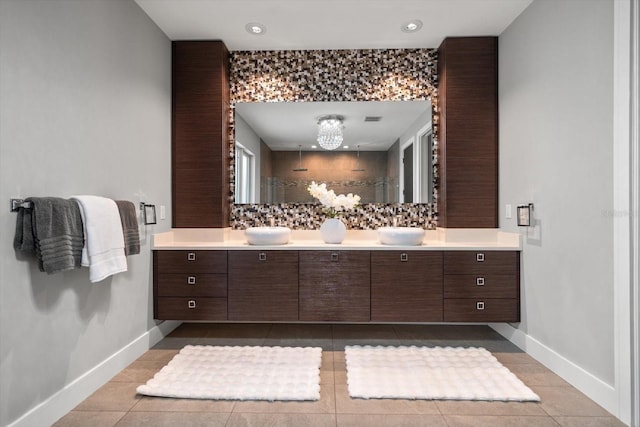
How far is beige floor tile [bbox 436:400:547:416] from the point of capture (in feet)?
6.66

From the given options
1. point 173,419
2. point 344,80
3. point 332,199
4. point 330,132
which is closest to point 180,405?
point 173,419

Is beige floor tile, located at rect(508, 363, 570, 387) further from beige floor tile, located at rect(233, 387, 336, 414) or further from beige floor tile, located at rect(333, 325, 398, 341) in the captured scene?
beige floor tile, located at rect(233, 387, 336, 414)

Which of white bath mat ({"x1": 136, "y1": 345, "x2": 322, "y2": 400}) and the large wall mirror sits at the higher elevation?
the large wall mirror

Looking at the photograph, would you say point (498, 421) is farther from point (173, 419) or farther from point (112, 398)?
point (112, 398)

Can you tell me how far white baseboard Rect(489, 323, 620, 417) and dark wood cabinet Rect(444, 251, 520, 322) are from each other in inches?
7.7

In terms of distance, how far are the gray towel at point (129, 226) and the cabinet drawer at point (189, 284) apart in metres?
0.58

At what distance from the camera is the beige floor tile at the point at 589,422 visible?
1.91 meters

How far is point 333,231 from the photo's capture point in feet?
10.6

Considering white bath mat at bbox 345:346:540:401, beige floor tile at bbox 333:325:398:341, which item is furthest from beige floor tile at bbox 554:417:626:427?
beige floor tile at bbox 333:325:398:341

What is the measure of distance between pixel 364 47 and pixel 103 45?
2175mm

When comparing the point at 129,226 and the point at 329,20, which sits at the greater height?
the point at 329,20

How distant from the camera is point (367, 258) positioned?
301 cm

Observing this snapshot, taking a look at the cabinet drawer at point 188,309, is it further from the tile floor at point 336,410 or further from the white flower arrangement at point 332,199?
the white flower arrangement at point 332,199

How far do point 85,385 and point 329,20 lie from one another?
309cm
